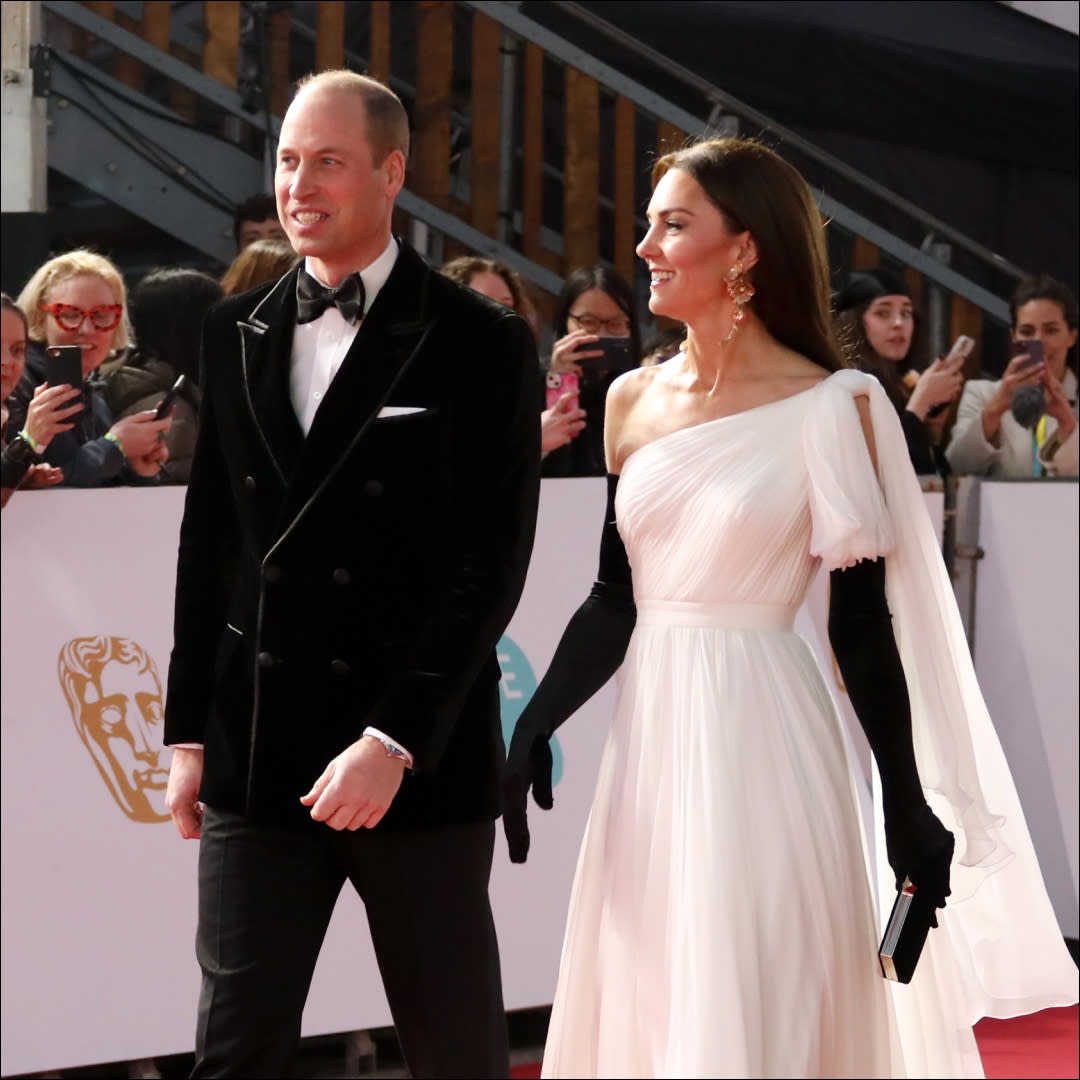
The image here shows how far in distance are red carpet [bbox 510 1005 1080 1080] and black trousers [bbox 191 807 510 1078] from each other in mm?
2018

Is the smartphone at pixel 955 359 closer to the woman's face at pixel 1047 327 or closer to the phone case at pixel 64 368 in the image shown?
the woman's face at pixel 1047 327

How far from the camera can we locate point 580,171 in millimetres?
7770

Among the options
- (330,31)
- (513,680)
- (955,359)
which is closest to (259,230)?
(513,680)

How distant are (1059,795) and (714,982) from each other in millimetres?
3330

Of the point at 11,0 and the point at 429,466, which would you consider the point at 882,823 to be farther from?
the point at 11,0

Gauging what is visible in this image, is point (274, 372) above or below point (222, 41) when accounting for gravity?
below

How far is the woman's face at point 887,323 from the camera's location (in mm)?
5406

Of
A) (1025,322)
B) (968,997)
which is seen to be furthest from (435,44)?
(968,997)

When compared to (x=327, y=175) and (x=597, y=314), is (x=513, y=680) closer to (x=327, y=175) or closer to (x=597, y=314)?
(x=597, y=314)

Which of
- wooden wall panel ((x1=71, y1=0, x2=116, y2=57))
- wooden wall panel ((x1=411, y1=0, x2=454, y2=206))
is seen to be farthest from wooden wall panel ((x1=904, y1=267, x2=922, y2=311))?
wooden wall panel ((x1=71, y1=0, x2=116, y2=57))

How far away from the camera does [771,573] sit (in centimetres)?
238

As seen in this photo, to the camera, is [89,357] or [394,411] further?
[89,357]

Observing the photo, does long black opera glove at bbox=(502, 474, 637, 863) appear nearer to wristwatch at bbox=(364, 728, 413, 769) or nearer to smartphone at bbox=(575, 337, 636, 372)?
wristwatch at bbox=(364, 728, 413, 769)

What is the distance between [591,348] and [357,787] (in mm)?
2602
